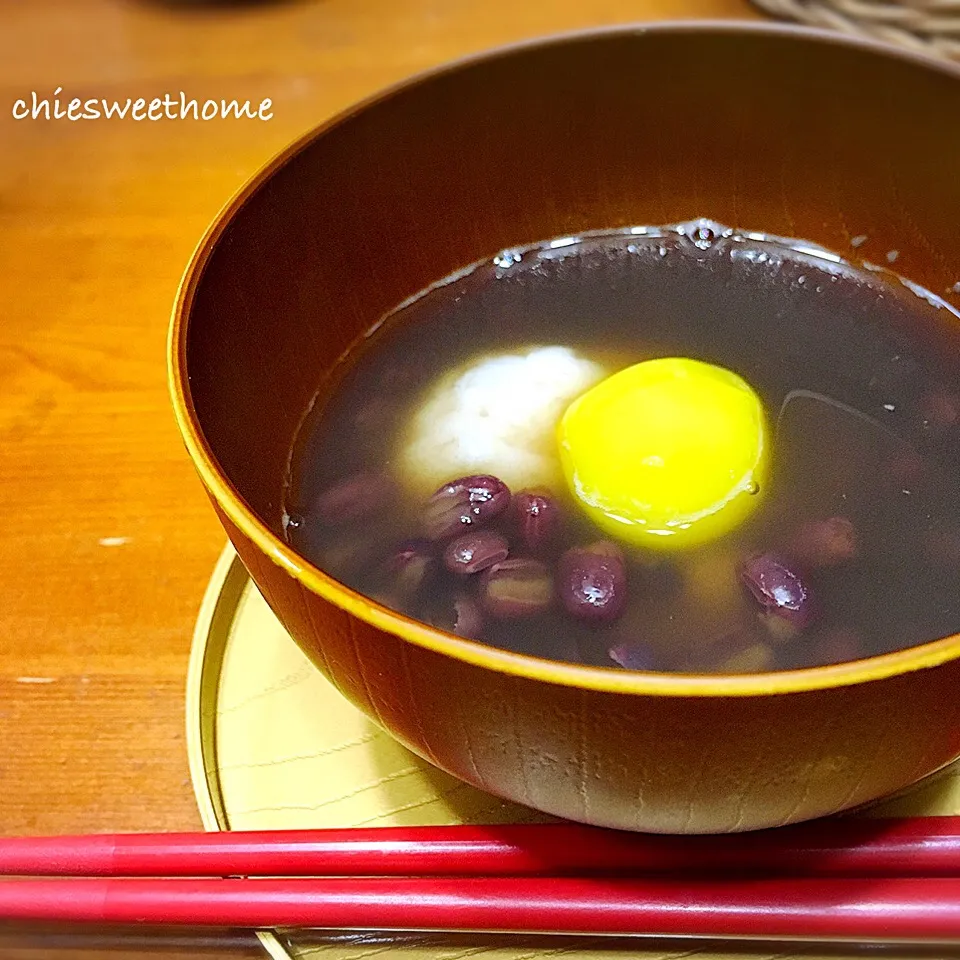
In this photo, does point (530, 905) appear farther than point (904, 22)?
No

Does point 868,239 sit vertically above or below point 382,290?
above

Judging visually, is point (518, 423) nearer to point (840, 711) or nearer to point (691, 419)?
point (691, 419)

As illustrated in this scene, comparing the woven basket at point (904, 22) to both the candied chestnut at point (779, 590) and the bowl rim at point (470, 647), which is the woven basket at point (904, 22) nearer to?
the candied chestnut at point (779, 590)

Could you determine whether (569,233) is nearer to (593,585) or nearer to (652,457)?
(652,457)

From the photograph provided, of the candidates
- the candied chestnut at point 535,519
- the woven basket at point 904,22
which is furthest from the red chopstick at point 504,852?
the woven basket at point 904,22

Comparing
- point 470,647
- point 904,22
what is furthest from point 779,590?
point 904,22

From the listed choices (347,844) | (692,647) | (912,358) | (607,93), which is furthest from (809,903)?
(607,93)

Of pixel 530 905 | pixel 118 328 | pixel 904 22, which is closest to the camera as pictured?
pixel 530 905
